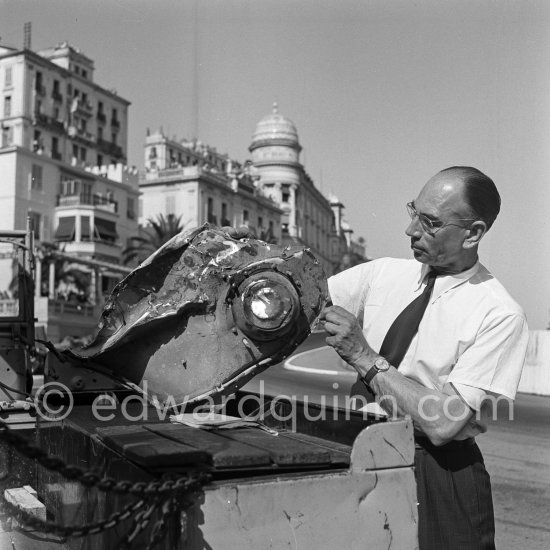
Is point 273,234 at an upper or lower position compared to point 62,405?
upper

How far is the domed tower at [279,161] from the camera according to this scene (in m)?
74.6

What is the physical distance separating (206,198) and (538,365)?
49.6 m

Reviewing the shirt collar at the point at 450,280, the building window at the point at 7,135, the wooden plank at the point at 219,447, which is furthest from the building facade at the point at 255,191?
the wooden plank at the point at 219,447

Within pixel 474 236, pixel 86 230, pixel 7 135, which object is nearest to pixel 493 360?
pixel 474 236

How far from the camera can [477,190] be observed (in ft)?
8.86

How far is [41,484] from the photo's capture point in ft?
11.8

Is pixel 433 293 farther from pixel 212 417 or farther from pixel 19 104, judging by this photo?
pixel 19 104

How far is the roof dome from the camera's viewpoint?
7438cm

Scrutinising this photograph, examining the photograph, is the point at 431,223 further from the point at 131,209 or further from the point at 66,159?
the point at 66,159

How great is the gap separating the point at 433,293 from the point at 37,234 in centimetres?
5083

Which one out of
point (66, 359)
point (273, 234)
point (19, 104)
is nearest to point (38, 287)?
point (19, 104)

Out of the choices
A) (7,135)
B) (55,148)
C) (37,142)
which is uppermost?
(7,135)

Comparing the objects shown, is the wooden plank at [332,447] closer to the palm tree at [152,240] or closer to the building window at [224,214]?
the palm tree at [152,240]

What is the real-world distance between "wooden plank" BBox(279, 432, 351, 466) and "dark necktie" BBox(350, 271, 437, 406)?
10.8 inches
